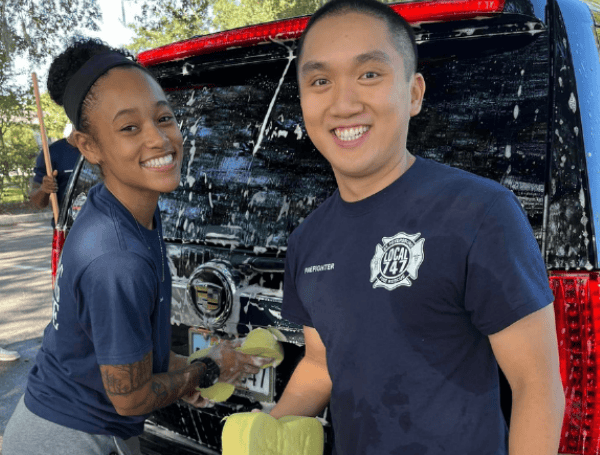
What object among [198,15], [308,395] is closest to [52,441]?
[308,395]

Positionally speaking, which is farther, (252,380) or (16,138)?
(16,138)

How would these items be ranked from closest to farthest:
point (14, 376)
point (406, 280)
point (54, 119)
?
point (406, 280), point (14, 376), point (54, 119)

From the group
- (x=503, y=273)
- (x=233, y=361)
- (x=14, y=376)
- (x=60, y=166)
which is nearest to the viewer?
(x=503, y=273)

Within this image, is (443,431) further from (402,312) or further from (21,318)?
(21,318)

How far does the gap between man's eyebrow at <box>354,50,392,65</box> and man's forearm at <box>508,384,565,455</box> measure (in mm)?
836

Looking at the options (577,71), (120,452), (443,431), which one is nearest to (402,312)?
(443,431)

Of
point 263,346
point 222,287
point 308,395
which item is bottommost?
point 308,395

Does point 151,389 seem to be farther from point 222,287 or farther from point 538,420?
point 538,420

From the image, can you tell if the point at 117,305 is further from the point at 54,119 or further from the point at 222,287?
the point at 54,119

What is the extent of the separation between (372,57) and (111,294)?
37.4 inches

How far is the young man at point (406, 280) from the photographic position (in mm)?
1133

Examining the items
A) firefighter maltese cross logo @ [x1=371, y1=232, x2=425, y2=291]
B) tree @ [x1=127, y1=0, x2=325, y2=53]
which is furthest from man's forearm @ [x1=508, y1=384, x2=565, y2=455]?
tree @ [x1=127, y1=0, x2=325, y2=53]

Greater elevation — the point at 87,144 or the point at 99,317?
the point at 87,144

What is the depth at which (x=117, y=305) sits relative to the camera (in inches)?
58.3
